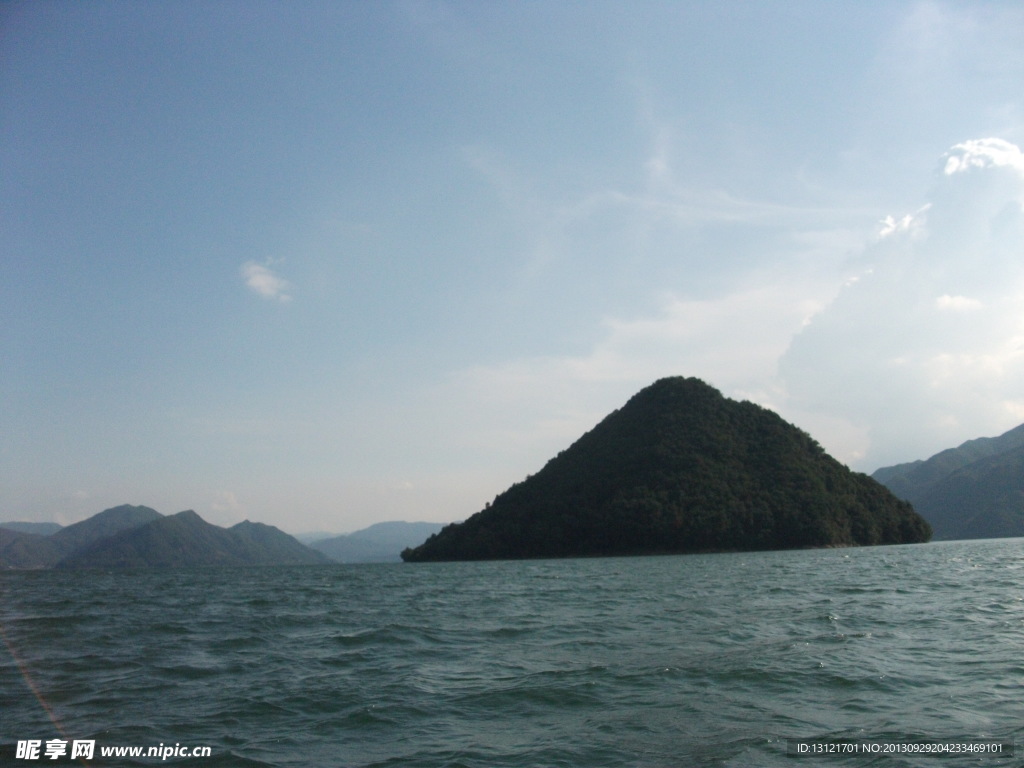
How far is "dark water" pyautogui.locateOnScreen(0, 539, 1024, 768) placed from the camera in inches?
435

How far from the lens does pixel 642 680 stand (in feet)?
49.0

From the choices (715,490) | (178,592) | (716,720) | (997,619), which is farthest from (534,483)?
(716,720)

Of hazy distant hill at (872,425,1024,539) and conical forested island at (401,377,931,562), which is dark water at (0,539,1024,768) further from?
hazy distant hill at (872,425,1024,539)

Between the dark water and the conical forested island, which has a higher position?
the conical forested island

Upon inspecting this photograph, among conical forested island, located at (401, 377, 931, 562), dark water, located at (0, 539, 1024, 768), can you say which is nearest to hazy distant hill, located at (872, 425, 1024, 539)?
conical forested island, located at (401, 377, 931, 562)

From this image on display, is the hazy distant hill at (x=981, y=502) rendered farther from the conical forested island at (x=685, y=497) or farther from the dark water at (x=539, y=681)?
the dark water at (x=539, y=681)

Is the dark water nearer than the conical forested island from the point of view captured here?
Yes

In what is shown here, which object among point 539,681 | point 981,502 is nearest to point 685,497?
point 539,681

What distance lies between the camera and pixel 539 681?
50.0 feet

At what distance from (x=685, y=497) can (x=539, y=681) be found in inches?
3712

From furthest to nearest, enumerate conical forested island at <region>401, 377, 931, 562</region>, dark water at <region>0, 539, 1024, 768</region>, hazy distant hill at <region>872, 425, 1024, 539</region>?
hazy distant hill at <region>872, 425, 1024, 539</region> < conical forested island at <region>401, 377, 931, 562</region> < dark water at <region>0, 539, 1024, 768</region>

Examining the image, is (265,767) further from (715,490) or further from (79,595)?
(715,490)

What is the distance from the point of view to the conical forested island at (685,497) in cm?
10194

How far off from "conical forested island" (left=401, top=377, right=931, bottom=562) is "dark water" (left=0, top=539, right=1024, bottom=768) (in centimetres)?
7424
